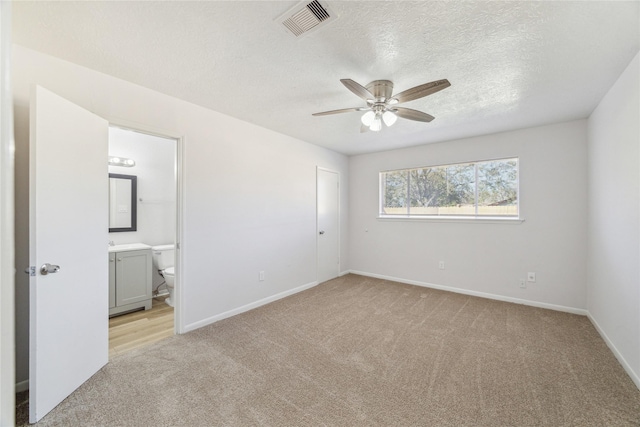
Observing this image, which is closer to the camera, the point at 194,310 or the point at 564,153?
the point at 194,310

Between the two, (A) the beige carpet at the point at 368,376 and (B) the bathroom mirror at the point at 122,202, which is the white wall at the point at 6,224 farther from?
(B) the bathroom mirror at the point at 122,202

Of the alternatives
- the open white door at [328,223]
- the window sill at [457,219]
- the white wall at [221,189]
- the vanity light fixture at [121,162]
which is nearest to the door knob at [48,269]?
the white wall at [221,189]

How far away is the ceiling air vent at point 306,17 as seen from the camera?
4.94 feet

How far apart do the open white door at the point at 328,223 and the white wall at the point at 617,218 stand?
134 inches

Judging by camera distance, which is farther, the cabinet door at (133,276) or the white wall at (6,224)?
the cabinet door at (133,276)

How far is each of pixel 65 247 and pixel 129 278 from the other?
170 cm

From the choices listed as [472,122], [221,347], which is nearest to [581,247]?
[472,122]

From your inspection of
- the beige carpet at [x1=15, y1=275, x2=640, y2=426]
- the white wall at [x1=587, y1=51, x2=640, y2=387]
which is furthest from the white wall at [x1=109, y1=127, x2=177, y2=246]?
the white wall at [x1=587, y1=51, x2=640, y2=387]

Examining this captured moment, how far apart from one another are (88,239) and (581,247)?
5087 millimetres

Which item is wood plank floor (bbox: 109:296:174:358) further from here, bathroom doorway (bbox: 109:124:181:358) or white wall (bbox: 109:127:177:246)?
white wall (bbox: 109:127:177:246)

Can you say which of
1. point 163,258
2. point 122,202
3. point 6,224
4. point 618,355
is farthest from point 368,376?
point 122,202

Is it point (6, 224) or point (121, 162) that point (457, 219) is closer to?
point (6, 224)

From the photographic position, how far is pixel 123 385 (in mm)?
1990

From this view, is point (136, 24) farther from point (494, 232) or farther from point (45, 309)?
point (494, 232)
